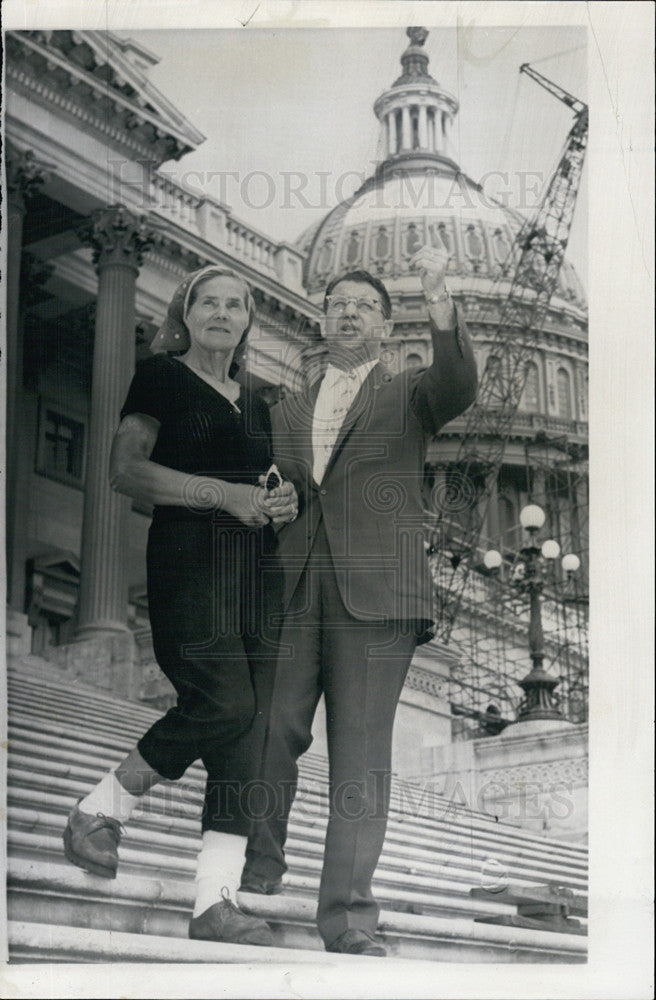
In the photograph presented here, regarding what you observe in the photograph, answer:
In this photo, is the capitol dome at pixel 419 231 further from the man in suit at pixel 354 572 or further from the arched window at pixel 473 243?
the man in suit at pixel 354 572

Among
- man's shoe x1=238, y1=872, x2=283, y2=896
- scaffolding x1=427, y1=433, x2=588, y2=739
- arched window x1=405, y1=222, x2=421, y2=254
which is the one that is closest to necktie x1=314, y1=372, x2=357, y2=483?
scaffolding x1=427, y1=433, x2=588, y2=739

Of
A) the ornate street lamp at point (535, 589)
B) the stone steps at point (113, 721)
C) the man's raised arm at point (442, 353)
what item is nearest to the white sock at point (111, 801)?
the stone steps at point (113, 721)

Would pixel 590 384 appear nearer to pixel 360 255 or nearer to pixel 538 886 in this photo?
pixel 360 255

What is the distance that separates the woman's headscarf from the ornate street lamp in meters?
2.64

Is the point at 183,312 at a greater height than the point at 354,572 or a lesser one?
greater

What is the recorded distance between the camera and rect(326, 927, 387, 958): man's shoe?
10867mm

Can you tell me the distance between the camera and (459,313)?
11320 millimetres

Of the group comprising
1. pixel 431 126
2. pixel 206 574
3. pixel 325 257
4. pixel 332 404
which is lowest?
pixel 206 574

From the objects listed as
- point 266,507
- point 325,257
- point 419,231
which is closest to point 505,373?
point 419,231

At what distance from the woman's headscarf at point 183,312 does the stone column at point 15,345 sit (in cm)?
110

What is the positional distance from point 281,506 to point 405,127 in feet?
9.72

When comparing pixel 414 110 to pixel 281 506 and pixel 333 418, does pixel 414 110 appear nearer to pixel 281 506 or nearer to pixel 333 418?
pixel 333 418

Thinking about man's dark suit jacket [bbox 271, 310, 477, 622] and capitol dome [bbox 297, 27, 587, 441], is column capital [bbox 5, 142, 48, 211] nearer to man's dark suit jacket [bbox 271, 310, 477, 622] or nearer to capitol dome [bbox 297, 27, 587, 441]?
capitol dome [bbox 297, 27, 587, 441]

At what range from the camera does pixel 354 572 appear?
11406 millimetres
